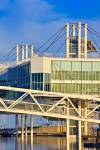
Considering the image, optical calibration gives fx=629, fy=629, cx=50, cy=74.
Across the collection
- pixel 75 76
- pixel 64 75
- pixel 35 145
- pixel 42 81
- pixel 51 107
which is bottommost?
pixel 35 145

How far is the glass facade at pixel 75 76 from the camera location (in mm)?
102625

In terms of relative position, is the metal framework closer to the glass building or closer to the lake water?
the lake water

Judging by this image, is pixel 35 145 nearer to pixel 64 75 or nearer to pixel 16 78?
pixel 16 78

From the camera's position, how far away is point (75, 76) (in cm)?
10306

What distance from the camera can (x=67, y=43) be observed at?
388 ft

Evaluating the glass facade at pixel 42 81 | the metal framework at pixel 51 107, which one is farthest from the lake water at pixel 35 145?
the metal framework at pixel 51 107

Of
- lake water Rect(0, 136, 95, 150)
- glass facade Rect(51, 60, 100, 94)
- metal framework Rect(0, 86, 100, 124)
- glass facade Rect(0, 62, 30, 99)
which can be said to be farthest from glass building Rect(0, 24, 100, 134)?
metal framework Rect(0, 86, 100, 124)

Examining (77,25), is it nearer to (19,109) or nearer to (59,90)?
(59,90)

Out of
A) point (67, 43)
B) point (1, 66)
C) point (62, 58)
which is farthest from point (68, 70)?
point (1, 66)

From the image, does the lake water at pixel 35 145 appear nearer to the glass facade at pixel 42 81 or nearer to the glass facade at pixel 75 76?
the glass facade at pixel 42 81

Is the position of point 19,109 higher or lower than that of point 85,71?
lower

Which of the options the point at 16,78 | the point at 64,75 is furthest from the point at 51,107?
the point at 16,78

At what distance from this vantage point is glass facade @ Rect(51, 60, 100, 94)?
103m

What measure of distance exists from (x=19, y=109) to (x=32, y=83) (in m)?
27.7
